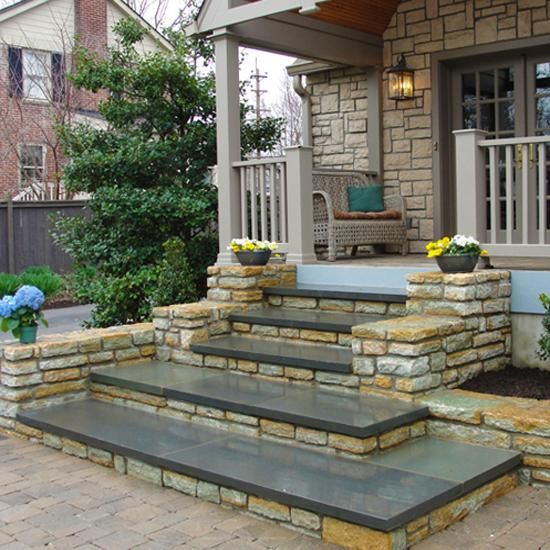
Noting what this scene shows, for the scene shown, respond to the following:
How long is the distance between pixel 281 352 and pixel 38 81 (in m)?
13.5

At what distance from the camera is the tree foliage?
7.67 meters

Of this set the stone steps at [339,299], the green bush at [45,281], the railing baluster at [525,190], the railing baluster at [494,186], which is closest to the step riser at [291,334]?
the stone steps at [339,299]

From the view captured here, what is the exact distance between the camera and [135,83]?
8.04 meters

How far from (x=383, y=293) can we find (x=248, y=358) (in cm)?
106

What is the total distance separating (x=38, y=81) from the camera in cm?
→ 1655

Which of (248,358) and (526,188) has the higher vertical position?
(526,188)

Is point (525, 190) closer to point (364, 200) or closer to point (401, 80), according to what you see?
point (364, 200)

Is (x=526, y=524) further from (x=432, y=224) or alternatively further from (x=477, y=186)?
(x=432, y=224)

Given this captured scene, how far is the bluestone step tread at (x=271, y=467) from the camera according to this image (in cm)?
319

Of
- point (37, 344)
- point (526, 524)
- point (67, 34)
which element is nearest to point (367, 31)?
point (37, 344)

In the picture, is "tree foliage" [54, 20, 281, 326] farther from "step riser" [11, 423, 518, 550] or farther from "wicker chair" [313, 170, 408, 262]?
"step riser" [11, 423, 518, 550]

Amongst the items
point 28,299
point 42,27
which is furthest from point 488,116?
point 42,27

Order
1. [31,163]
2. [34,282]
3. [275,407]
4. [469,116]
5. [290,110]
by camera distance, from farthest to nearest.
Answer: [290,110] → [31,163] → [34,282] → [469,116] → [275,407]

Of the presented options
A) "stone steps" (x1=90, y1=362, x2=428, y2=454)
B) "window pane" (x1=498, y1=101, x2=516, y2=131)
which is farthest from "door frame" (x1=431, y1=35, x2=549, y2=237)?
"stone steps" (x1=90, y1=362, x2=428, y2=454)
